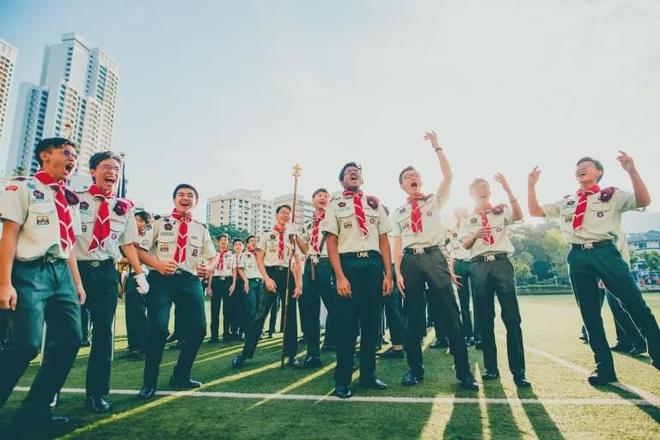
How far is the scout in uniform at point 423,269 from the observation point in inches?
172

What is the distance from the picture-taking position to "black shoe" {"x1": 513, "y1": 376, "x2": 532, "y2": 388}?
13.5 ft

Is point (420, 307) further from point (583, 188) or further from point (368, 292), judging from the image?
point (583, 188)

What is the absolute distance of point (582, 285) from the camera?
4367 millimetres

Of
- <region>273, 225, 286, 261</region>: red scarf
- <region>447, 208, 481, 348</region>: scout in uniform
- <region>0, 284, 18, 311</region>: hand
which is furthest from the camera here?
<region>447, 208, 481, 348</region>: scout in uniform

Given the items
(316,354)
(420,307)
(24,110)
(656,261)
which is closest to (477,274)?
(420,307)

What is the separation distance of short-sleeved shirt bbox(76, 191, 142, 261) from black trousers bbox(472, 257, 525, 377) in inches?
168

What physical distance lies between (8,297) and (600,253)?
564 cm

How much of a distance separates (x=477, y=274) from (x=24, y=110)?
11210 centimetres

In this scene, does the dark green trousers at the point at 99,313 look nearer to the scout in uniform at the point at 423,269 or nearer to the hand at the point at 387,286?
the hand at the point at 387,286

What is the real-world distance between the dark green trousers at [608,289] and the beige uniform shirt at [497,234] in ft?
2.42

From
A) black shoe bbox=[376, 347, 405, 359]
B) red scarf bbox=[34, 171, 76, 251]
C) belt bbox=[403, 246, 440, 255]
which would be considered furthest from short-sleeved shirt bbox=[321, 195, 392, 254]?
black shoe bbox=[376, 347, 405, 359]

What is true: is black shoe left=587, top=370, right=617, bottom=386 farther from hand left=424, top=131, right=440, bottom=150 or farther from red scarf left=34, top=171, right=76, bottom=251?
red scarf left=34, top=171, right=76, bottom=251

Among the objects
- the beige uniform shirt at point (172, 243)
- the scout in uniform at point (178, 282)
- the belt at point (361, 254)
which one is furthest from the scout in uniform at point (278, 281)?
the belt at point (361, 254)

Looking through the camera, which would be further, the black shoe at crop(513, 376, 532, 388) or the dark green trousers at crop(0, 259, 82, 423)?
the black shoe at crop(513, 376, 532, 388)
